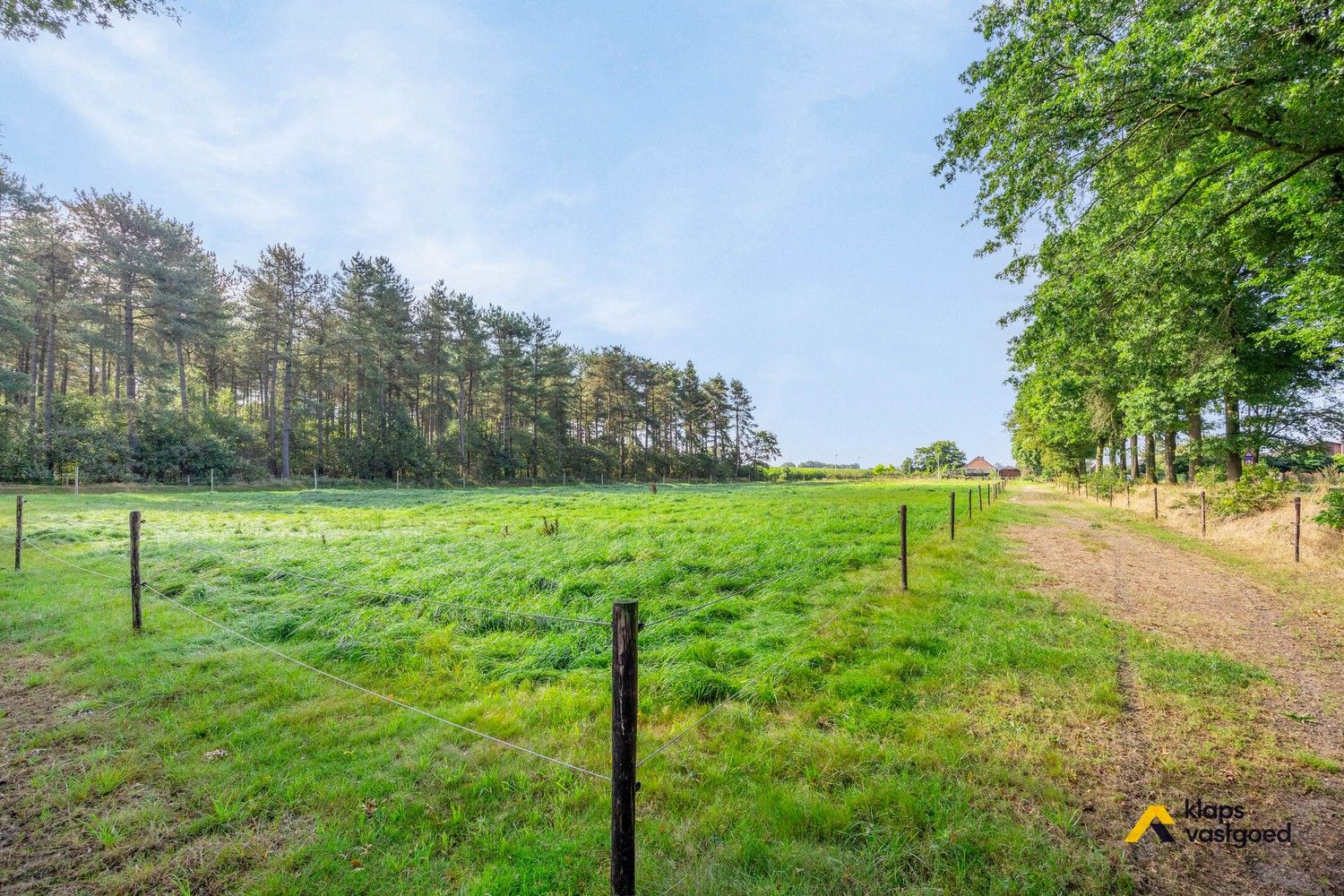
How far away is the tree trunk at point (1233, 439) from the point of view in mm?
18516

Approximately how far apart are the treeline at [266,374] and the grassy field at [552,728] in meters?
31.8

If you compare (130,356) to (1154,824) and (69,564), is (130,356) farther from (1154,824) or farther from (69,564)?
(1154,824)

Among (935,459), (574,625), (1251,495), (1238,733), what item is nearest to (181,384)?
(574,625)

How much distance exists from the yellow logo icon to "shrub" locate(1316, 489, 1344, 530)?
36.7 feet

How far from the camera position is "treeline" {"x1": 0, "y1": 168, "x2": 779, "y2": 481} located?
2906cm

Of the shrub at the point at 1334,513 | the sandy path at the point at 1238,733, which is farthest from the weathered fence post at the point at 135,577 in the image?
the shrub at the point at 1334,513

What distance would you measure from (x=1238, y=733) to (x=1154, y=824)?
1.84 meters

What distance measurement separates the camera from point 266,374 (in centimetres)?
4334

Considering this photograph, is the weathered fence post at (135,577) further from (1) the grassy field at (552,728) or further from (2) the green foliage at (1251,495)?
(2) the green foliage at (1251,495)

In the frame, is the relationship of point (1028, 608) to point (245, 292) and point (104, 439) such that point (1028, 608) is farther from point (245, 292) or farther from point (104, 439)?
point (245, 292)

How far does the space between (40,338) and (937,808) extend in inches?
1951

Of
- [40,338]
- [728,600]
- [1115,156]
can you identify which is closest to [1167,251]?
[1115,156]

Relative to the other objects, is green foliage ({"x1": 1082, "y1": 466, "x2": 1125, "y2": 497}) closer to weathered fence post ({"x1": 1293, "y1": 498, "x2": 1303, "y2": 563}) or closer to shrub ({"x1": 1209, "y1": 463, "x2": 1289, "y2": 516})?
shrub ({"x1": 1209, "y1": 463, "x2": 1289, "y2": 516})

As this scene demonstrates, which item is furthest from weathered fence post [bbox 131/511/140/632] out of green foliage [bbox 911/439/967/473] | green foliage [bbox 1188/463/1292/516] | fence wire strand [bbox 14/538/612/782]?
green foliage [bbox 911/439/967/473]
